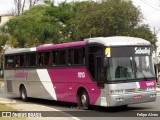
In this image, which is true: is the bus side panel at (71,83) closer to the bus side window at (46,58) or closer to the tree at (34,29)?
the bus side window at (46,58)

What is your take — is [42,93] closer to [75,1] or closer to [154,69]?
[154,69]

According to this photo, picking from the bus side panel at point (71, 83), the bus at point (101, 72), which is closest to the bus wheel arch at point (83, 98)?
the bus at point (101, 72)

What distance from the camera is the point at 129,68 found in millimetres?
17875

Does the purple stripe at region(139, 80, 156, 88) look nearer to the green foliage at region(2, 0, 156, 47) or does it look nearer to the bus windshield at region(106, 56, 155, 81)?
the bus windshield at region(106, 56, 155, 81)

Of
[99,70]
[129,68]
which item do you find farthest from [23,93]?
[129,68]

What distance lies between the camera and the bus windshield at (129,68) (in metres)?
17.6

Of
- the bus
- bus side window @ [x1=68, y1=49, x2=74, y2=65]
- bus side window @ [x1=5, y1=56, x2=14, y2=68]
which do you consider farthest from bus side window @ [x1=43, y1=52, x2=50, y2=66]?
bus side window @ [x1=5, y1=56, x2=14, y2=68]

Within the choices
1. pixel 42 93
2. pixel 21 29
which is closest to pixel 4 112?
pixel 42 93

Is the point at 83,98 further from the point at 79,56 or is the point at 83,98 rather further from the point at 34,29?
the point at 34,29

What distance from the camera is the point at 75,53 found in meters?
19.8

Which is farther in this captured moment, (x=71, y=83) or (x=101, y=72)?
(x=71, y=83)

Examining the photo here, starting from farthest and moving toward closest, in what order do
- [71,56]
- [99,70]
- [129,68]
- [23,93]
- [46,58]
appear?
[23,93] → [46,58] → [71,56] → [99,70] → [129,68]

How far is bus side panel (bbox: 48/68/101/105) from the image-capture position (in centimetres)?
1856

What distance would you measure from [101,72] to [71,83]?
2566 millimetres
